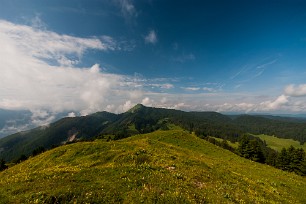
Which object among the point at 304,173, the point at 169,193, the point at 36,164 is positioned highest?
the point at 169,193

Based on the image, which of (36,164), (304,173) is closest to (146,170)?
(36,164)

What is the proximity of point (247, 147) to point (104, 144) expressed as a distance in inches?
2718

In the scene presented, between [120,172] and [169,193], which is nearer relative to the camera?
[169,193]

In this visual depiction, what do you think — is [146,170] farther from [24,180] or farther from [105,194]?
[24,180]

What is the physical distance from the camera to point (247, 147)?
272ft

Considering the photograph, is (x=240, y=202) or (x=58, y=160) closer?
(x=240, y=202)

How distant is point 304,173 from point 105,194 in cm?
9107

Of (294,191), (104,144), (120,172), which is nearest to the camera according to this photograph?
(120,172)

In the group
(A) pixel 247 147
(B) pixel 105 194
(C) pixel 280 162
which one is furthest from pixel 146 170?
(C) pixel 280 162

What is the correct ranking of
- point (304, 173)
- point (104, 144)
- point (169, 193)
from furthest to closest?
point (304, 173) → point (104, 144) → point (169, 193)

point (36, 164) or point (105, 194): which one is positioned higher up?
point (105, 194)

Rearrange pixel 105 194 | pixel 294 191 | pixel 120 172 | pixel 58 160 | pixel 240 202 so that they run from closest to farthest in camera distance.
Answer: pixel 105 194, pixel 240 202, pixel 120 172, pixel 294 191, pixel 58 160

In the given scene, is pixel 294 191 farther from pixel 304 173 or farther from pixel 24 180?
pixel 304 173

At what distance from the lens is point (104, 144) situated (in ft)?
120
